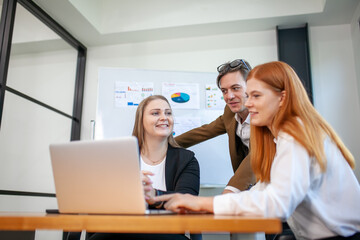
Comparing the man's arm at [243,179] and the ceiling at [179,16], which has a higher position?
the ceiling at [179,16]

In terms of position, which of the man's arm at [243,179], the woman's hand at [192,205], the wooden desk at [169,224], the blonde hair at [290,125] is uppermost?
the blonde hair at [290,125]

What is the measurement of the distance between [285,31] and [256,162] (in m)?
2.21

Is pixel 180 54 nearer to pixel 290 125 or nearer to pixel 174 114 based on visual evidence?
pixel 174 114

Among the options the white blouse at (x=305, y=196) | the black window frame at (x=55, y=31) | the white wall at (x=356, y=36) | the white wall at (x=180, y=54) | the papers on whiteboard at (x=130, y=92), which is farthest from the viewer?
the white wall at (x=180, y=54)

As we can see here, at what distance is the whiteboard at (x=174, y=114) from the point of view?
281 cm

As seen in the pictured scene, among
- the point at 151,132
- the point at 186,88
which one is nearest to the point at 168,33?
the point at 186,88

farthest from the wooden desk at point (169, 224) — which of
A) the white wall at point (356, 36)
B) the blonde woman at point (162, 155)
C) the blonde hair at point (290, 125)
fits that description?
the white wall at point (356, 36)

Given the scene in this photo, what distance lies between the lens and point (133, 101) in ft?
9.59

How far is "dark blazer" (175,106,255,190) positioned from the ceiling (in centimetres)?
127

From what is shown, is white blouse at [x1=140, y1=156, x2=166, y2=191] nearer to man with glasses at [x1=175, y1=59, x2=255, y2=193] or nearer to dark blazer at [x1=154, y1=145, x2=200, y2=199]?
dark blazer at [x1=154, y1=145, x2=200, y2=199]

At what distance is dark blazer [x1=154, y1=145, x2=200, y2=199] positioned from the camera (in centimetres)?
166

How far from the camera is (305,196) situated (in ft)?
3.29

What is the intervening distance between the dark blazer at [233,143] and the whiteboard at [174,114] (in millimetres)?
537

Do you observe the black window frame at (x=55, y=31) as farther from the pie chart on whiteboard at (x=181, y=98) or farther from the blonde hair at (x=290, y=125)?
the blonde hair at (x=290, y=125)
